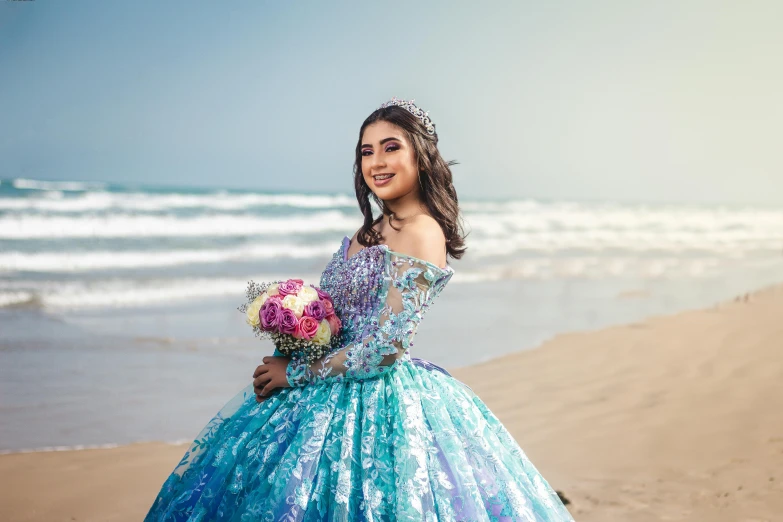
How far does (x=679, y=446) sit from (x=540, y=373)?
1.68 meters

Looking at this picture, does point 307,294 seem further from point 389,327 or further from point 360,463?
point 360,463

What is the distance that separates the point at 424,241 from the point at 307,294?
1.35 feet

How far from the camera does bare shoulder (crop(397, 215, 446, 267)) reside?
2.40m

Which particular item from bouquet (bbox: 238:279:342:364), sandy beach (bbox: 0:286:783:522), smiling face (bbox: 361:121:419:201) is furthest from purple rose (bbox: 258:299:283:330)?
sandy beach (bbox: 0:286:783:522)

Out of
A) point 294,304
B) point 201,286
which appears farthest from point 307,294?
point 201,286

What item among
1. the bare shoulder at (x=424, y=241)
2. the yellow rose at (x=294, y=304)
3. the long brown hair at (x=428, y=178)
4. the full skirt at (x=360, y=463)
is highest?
the long brown hair at (x=428, y=178)

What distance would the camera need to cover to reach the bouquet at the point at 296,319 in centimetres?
232

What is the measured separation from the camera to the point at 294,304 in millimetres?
2355

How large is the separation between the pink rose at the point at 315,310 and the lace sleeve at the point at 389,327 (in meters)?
0.13

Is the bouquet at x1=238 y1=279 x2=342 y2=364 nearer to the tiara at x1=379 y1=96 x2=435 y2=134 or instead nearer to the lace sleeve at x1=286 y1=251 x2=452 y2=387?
the lace sleeve at x1=286 y1=251 x2=452 y2=387

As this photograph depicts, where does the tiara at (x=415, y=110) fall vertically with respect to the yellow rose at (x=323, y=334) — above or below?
above

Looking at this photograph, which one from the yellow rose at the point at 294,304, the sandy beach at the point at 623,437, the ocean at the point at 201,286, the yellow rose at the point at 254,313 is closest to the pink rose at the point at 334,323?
the yellow rose at the point at 294,304

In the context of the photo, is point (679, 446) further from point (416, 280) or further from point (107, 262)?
point (107, 262)

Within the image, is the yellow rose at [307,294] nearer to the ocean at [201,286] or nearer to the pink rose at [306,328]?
the pink rose at [306,328]
